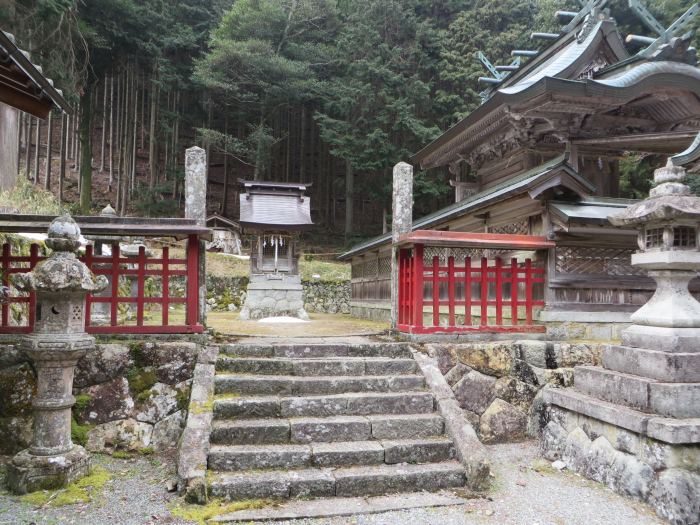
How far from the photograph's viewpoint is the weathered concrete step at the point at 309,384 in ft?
16.8

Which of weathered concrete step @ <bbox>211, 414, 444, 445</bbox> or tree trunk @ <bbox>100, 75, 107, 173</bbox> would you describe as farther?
tree trunk @ <bbox>100, 75, 107, 173</bbox>

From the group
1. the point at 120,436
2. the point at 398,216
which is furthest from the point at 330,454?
the point at 398,216

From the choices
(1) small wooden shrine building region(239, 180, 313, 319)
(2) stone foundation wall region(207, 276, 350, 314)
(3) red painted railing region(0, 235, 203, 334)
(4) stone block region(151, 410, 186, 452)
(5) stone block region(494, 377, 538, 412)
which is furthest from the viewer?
(2) stone foundation wall region(207, 276, 350, 314)

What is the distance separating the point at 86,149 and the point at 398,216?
2165cm

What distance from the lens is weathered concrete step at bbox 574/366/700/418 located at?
4156 mm

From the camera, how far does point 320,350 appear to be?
5871 mm

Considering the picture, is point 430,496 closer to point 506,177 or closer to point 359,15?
point 506,177

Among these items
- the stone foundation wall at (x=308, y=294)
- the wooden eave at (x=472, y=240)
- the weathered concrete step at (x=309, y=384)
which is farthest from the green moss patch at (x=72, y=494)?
the stone foundation wall at (x=308, y=294)

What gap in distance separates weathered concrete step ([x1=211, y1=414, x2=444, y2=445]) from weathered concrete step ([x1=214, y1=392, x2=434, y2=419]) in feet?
0.27

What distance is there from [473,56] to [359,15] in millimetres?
6548

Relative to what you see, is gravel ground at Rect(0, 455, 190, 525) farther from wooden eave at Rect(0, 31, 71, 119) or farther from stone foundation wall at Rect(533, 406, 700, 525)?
wooden eave at Rect(0, 31, 71, 119)

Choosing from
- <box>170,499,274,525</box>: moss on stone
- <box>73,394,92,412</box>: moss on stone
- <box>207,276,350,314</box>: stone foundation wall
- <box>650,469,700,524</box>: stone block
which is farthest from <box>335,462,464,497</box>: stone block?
<box>207,276,350,314</box>: stone foundation wall

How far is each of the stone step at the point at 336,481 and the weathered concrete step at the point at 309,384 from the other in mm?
1050

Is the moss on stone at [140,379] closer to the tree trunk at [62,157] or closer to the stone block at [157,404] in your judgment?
the stone block at [157,404]
